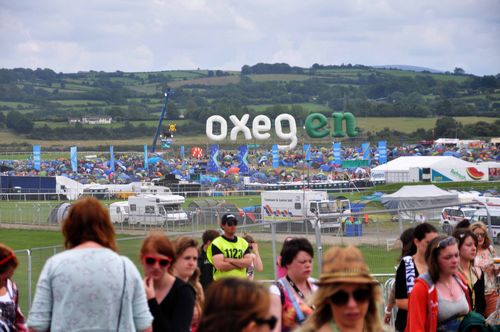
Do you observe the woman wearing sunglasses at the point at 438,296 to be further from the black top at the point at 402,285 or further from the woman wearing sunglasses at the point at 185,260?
the woman wearing sunglasses at the point at 185,260

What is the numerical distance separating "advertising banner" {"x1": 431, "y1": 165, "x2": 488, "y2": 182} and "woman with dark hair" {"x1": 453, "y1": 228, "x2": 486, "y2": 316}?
58.0 meters

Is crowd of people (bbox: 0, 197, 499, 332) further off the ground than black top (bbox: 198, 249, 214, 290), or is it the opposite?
crowd of people (bbox: 0, 197, 499, 332)

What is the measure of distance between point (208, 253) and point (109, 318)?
4.71 m

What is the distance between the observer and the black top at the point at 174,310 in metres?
5.69

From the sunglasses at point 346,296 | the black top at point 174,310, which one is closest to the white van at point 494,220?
the black top at point 174,310

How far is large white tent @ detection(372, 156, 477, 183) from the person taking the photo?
220 ft

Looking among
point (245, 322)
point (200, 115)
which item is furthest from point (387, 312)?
point (200, 115)

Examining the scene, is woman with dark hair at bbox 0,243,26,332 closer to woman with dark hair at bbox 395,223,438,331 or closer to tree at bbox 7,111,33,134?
woman with dark hair at bbox 395,223,438,331

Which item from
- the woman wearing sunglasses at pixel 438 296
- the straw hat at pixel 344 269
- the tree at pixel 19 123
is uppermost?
the tree at pixel 19 123

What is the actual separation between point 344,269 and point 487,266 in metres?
4.79

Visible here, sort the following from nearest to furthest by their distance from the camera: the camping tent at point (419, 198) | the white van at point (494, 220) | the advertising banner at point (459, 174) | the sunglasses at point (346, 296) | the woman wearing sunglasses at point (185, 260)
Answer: the sunglasses at point (346, 296)
the woman wearing sunglasses at point (185, 260)
the white van at point (494, 220)
the camping tent at point (419, 198)
the advertising banner at point (459, 174)

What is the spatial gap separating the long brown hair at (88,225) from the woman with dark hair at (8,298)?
3.62 feet

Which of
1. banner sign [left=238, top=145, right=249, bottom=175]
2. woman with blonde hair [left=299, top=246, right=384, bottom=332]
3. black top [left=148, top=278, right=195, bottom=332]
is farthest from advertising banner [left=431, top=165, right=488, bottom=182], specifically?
woman with blonde hair [left=299, top=246, right=384, bottom=332]

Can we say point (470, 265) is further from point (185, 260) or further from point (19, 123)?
point (19, 123)
